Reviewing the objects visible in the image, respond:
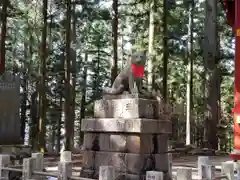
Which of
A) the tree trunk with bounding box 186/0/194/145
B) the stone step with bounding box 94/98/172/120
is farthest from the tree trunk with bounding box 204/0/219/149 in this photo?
the stone step with bounding box 94/98/172/120

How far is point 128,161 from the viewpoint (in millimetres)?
6723

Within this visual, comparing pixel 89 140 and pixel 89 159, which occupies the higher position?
pixel 89 140

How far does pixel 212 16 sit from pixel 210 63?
2408 millimetres

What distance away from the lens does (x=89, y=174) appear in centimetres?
721

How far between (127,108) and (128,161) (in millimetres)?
1028

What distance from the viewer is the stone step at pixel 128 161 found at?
261 inches

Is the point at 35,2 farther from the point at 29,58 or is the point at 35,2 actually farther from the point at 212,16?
the point at 212,16

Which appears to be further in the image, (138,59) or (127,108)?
(138,59)

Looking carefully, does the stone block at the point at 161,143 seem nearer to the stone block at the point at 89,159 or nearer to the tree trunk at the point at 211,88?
the stone block at the point at 89,159

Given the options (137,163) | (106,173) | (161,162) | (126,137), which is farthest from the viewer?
(161,162)

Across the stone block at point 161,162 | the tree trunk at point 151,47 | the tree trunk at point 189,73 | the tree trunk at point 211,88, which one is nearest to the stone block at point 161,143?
the stone block at point 161,162

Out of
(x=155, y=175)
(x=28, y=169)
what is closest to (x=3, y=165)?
(x=28, y=169)

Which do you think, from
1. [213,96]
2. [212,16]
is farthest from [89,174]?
[212,16]

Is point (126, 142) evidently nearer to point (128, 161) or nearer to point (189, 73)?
point (128, 161)
